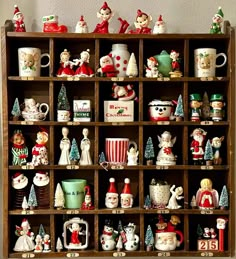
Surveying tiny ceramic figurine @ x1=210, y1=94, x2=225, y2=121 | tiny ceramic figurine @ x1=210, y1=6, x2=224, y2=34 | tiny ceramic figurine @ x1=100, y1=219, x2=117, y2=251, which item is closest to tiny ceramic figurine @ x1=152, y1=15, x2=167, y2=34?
tiny ceramic figurine @ x1=210, y1=6, x2=224, y2=34

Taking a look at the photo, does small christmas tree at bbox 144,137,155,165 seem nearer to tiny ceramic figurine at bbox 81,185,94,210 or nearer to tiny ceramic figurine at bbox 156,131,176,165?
tiny ceramic figurine at bbox 156,131,176,165

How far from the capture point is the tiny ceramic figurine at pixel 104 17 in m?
2.18

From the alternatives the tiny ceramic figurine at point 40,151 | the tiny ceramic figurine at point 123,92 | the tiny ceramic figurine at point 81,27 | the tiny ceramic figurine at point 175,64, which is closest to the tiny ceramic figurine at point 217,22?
the tiny ceramic figurine at point 175,64

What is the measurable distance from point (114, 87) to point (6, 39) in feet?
1.62

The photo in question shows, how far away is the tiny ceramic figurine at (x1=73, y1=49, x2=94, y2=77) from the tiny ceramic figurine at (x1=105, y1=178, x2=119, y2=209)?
0.46 m

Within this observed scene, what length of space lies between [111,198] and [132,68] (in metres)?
0.56

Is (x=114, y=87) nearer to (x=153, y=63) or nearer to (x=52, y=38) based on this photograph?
(x=153, y=63)

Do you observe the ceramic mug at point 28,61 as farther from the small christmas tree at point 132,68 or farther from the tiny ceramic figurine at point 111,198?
the tiny ceramic figurine at point 111,198

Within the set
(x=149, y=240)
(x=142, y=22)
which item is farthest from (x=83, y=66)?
(x=149, y=240)

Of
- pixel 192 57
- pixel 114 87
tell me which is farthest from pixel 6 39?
pixel 192 57

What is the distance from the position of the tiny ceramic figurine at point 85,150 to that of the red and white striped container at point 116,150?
8 cm

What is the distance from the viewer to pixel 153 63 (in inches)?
85.8

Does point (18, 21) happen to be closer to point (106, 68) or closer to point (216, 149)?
point (106, 68)

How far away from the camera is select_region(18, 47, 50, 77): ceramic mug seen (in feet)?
7.07
